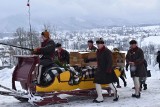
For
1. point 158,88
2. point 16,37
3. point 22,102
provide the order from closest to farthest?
1. point 22,102
2. point 158,88
3. point 16,37

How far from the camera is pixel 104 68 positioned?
9719 millimetres

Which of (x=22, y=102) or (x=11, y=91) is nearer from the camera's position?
(x=11, y=91)

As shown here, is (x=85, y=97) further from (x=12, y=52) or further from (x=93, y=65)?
(x=12, y=52)

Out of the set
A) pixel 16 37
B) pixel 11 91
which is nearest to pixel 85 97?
pixel 11 91

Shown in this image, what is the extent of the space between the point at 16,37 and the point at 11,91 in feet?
162

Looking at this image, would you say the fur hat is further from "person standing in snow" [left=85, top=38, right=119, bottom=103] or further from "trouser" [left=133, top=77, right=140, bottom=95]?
"trouser" [left=133, top=77, right=140, bottom=95]

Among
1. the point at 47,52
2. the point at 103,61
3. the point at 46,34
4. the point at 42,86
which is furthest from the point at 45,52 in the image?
the point at 103,61

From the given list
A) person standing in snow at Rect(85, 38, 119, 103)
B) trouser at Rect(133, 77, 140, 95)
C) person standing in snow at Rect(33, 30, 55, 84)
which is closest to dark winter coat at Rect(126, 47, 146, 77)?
trouser at Rect(133, 77, 140, 95)

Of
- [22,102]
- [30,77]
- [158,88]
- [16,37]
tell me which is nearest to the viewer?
[30,77]

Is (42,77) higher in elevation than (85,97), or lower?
higher

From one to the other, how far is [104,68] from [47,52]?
1.61m

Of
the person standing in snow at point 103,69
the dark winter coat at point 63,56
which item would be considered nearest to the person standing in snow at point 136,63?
the person standing in snow at point 103,69

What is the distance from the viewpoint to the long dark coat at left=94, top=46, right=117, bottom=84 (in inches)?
380

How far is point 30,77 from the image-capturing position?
905 cm
